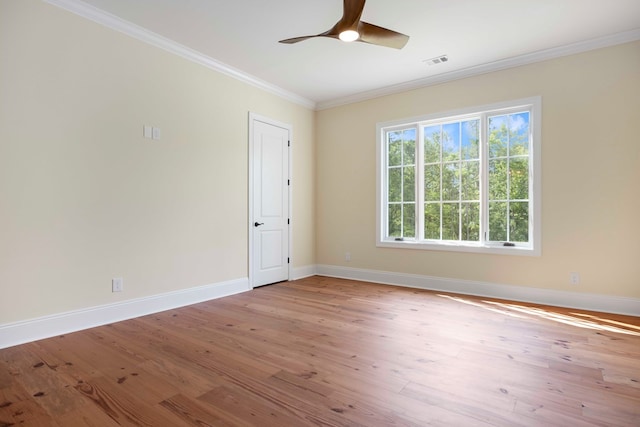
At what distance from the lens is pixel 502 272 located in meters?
4.10

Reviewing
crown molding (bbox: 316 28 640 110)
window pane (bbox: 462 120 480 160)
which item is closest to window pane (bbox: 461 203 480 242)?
window pane (bbox: 462 120 480 160)

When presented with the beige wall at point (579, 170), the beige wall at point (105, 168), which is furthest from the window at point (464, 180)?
the beige wall at point (105, 168)

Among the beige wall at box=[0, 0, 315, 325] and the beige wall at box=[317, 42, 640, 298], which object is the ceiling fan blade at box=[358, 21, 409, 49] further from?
the beige wall at box=[0, 0, 315, 325]

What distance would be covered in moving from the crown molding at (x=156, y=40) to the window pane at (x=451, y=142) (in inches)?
99.0

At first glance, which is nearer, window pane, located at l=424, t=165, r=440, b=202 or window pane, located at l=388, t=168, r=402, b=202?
window pane, located at l=424, t=165, r=440, b=202

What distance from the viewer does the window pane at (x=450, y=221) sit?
4.54 meters

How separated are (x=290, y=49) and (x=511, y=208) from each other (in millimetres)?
3318

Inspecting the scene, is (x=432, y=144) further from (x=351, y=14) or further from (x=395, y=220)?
(x=351, y=14)

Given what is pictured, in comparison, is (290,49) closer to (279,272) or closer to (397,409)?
(279,272)

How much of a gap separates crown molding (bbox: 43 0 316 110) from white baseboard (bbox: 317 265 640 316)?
3187 millimetres

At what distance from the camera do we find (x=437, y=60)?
159 inches

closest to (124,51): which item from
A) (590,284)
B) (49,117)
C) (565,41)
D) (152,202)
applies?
(49,117)

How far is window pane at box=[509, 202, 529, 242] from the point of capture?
402cm

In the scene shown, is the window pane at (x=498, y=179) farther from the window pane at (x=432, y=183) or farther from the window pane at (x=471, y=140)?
the window pane at (x=432, y=183)
